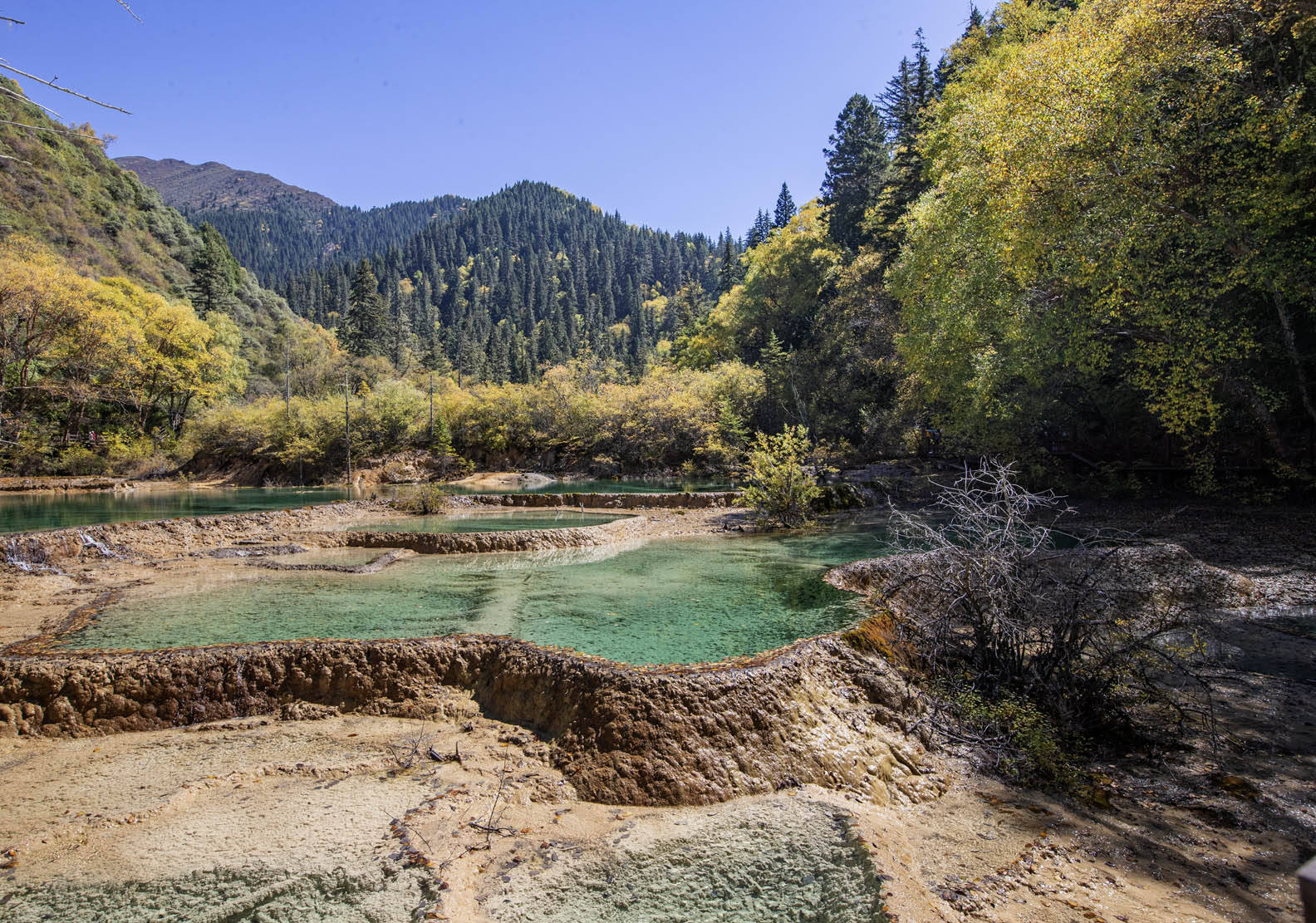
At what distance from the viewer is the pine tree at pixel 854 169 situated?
3978 cm

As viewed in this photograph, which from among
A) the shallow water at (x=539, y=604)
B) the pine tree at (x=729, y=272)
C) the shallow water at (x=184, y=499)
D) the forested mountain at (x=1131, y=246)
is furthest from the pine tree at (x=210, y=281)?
the forested mountain at (x=1131, y=246)

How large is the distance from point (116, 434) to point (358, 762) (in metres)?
44.2

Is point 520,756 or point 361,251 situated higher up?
point 361,251

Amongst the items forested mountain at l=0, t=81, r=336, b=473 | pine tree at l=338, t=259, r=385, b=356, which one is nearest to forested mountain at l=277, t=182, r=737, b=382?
pine tree at l=338, t=259, r=385, b=356

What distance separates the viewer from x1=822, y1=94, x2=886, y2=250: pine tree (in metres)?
39.8

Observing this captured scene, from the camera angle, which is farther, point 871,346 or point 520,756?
point 871,346

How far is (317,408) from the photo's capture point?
131ft

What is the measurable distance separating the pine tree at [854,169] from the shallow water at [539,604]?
3290 centimetres

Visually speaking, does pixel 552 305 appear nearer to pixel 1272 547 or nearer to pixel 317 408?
pixel 317 408

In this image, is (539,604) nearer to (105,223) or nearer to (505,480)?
(505,480)

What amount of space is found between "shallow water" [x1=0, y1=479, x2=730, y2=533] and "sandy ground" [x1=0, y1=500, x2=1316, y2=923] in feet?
48.4

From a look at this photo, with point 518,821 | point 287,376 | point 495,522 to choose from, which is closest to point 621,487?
point 495,522

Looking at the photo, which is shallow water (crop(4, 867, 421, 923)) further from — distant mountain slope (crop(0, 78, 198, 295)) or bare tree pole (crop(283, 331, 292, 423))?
distant mountain slope (crop(0, 78, 198, 295))

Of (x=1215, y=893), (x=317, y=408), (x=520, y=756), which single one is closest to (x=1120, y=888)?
(x=1215, y=893)
